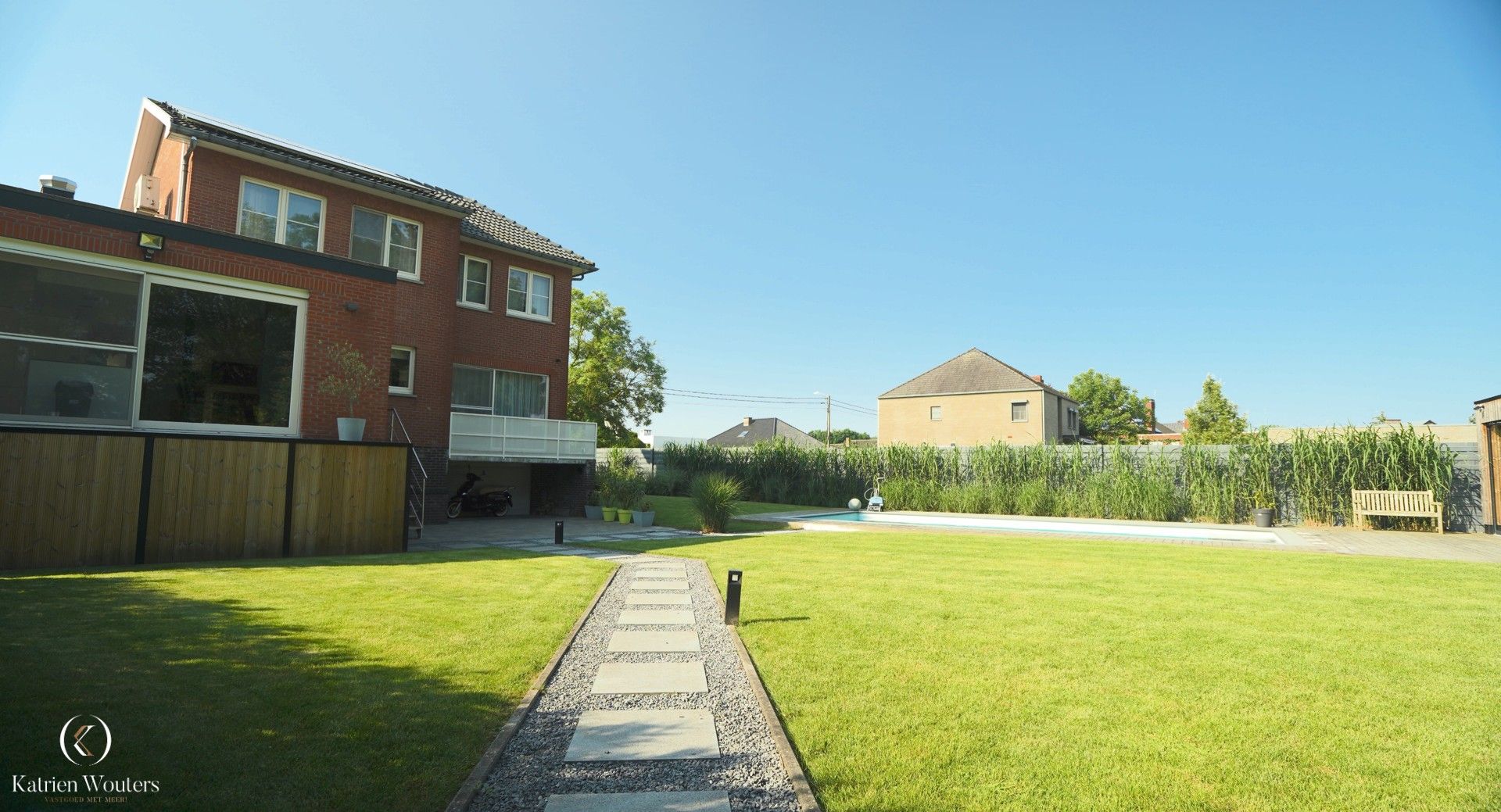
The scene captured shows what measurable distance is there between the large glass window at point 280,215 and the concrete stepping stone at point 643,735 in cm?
1288

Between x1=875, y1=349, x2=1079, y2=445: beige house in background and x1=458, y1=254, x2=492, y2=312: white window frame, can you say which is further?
x1=875, y1=349, x2=1079, y2=445: beige house in background

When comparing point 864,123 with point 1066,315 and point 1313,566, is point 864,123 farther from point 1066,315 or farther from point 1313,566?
point 1066,315

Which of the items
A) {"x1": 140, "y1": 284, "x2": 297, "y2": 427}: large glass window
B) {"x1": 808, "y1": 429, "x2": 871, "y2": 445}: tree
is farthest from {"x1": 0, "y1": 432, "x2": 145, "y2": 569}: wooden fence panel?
{"x1": 808, "y1": 429, "x2": 871, "y2": 445}: tree

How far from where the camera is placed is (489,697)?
145 inches

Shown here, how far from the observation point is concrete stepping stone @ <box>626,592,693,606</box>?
21.4ft

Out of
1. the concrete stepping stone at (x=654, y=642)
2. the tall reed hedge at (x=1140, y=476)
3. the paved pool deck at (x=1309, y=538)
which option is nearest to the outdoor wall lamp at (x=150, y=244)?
the concrete stepping stone at (x=654, y=642)

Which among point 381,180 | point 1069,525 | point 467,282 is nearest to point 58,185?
point 381,180

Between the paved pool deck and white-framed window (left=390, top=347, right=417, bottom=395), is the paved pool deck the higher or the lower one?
the lower one

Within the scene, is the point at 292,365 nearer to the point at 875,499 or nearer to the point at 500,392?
the point at 500,392

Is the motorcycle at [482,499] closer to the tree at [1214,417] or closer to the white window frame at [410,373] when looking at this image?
the white window frame at [410,373]

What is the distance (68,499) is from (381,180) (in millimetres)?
8909

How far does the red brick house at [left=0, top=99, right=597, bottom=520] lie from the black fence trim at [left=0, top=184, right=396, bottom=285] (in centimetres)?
2

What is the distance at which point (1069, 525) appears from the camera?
16.0m

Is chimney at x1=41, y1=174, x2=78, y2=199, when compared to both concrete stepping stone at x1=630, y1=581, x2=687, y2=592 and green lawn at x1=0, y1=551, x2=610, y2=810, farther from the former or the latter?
concrete stepping stone at x1=630, y1=581, x2=687, y2=592
